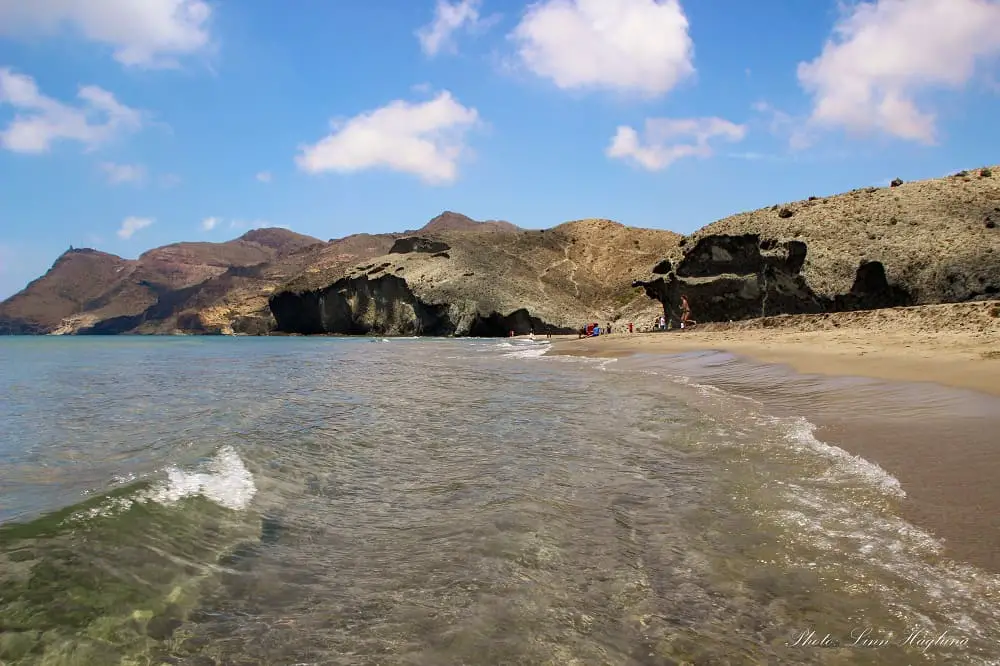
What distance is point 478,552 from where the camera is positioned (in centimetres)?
512

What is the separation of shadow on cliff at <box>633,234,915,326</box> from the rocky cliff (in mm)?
74

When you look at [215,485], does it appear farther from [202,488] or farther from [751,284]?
[751,284]

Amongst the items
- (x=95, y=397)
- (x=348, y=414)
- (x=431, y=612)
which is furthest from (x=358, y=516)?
(x=95, y=397)

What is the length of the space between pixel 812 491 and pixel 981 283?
33.8 m

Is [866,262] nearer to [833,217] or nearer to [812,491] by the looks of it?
[833,217]

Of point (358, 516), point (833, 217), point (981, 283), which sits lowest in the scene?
point (358, 516)

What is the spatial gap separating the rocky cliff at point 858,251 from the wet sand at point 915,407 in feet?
48.0

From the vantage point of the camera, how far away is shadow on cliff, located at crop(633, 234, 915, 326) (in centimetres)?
3597

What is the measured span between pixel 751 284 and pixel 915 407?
38838 mm

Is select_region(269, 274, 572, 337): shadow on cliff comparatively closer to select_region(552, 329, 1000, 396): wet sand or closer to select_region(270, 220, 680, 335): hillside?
select_region(270, 220, 680, 335): hillside

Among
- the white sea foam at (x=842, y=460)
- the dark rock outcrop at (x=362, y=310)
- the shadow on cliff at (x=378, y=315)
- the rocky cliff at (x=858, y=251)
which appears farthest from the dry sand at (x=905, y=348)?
the dark rock outcrop at (x=362, y=310)

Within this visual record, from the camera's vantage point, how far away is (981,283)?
31047mm

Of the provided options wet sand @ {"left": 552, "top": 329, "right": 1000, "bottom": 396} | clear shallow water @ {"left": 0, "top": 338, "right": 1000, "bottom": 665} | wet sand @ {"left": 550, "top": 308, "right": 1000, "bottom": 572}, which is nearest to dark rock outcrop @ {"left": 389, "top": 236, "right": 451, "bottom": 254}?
wet sand @ {"left": 552, "top": 329, "right": 1000, "bottom": 396}

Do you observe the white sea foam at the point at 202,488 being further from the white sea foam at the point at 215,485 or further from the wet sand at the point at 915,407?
the wet sand at the point at 915,407
